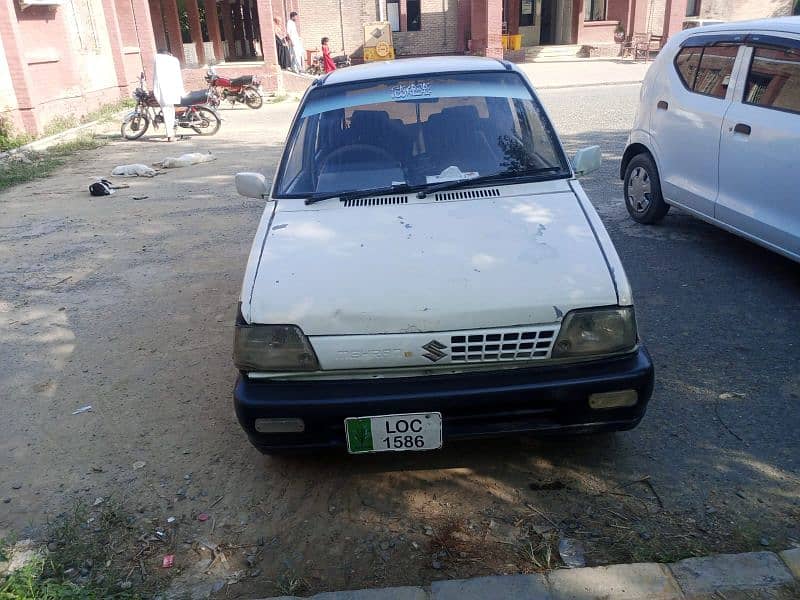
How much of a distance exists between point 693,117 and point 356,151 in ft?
10.7

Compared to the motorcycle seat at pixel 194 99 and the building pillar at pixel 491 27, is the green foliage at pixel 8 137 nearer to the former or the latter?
the motorcycle seat at pixel 194 99

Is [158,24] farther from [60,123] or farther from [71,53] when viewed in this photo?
[60,123]

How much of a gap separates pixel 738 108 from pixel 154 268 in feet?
17.2

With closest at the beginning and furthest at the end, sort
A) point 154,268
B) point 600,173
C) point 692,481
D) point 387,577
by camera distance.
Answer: point 387,577
point 692,481
point 154,268
point 600,173

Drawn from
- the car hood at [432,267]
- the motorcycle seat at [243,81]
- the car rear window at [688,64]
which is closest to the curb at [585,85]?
the motorcycle seat at [243,81]

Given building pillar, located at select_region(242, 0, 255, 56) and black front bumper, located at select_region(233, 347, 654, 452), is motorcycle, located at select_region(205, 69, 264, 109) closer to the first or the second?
building pillar, located at select_region(242, 0, 255, 56)

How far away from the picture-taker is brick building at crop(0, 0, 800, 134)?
14148 mm

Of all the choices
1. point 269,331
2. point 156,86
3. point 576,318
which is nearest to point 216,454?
point 269,331

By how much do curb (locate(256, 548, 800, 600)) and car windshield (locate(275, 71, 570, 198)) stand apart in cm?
204

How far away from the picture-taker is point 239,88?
734 inches

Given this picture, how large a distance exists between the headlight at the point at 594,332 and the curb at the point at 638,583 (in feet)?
2.72

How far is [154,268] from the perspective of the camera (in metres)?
6.38

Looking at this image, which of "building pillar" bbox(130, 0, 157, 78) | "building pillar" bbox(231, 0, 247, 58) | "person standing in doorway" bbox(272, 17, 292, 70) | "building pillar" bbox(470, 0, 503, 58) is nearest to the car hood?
"building pillar" bbox(130, 0, 157, 78)

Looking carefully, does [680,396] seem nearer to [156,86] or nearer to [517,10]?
[156,86]
